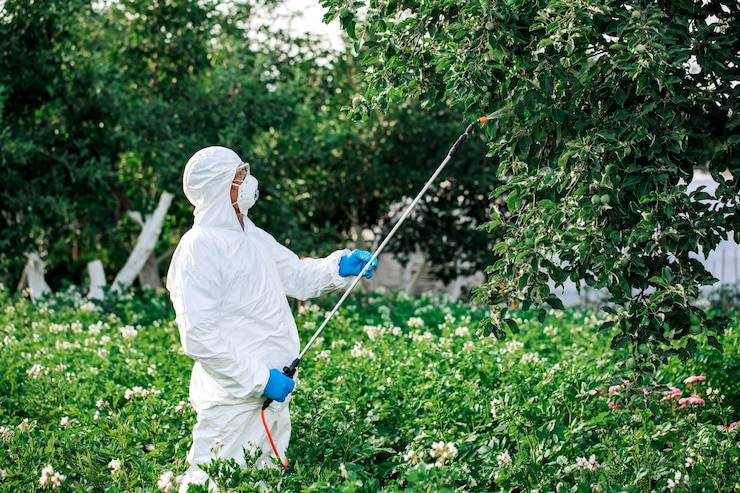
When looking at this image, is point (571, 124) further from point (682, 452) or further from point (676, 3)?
point (682, 452)

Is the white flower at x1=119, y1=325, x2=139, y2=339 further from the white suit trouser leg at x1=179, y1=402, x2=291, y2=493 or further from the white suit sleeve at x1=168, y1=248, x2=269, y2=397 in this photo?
the white suit sleeve at x1=168, y1=248, x2=269, y2=397

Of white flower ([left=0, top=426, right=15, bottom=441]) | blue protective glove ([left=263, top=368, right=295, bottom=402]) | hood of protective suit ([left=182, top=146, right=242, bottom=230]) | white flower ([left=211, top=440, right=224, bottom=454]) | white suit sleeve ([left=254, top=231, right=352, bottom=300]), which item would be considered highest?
hood of protective suit ([left=182, top=146, right=242, bottom=230])

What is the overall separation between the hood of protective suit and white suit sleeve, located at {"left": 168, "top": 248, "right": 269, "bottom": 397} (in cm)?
27

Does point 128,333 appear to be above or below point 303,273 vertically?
below

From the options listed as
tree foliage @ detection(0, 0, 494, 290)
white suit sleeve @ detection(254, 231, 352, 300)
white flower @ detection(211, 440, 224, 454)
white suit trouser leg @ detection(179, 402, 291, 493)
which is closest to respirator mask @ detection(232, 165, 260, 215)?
white suit sleeve @ detection(254, 231, 352, 300)

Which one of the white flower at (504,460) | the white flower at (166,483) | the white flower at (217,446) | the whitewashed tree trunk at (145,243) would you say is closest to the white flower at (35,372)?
the white flower at (217,446)

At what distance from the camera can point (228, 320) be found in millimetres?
3738

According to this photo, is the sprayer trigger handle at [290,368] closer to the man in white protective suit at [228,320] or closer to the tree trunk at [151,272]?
the man in white protective suit at [228,320]

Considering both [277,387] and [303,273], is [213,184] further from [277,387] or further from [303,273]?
[277,387]

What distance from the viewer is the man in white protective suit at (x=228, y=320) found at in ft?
11.7

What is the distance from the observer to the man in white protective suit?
3576 mm

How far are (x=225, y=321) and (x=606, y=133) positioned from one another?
177 cm

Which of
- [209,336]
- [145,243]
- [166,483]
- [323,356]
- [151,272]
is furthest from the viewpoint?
[151,272]

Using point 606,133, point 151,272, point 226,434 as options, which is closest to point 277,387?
point 226,434
